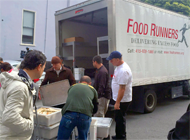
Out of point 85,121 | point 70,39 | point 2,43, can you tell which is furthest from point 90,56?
point 2,43

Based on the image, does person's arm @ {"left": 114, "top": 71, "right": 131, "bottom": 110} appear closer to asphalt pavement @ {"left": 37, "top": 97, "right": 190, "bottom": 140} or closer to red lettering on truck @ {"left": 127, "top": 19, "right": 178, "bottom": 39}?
asphalt pavement @ {"left": 37, "top": 97, "right": 190, "bottom": 140}

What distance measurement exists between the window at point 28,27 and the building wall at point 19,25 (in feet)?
0.82

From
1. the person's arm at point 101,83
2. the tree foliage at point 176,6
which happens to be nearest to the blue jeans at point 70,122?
the person's arm at point 101,83

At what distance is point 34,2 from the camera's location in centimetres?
Answer: 1193

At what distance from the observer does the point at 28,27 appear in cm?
1188

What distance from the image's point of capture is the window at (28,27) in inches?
460

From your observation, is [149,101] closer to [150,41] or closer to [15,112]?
[150,41]

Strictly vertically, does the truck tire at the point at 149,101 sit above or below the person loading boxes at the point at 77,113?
below

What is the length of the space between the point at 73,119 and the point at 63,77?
157cm

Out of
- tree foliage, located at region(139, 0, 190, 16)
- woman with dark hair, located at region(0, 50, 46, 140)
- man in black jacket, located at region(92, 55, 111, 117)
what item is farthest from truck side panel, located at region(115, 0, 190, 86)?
tree foliage, located at region(139, 0, 190, 16)

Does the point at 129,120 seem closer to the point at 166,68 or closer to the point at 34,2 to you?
the point at 166,68

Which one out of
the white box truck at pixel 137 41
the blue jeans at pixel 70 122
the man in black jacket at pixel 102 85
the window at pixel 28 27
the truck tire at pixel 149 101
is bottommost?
the truck tire at pixel 149 101

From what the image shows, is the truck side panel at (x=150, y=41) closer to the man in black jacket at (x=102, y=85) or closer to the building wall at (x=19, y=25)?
the man in black jacket at (x=102, y=85)

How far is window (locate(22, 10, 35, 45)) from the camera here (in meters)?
11.7
